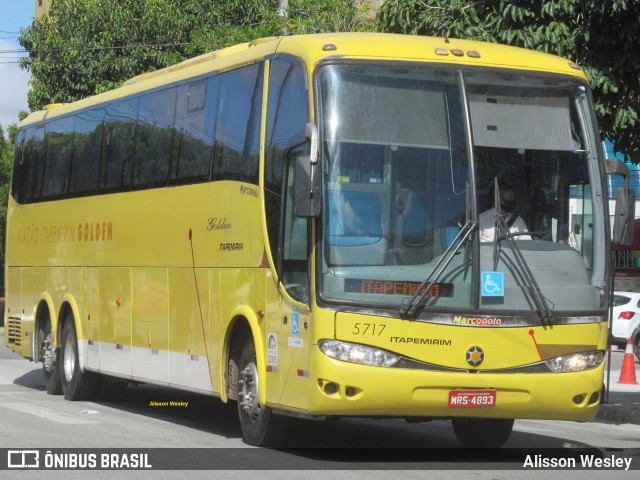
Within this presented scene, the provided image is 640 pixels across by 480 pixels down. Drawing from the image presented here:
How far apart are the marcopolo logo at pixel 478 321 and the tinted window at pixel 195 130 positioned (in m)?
3.66

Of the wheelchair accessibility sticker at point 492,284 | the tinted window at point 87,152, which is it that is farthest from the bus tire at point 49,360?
the wheelchair accessibility sticker at point 492,284

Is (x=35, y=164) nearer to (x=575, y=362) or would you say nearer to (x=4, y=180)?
(x=575, y=362)

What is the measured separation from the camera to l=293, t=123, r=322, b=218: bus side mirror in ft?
32.3

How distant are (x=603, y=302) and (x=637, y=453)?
2.07 metres

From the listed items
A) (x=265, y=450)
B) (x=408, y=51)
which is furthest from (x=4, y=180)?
(x=408, y=51)

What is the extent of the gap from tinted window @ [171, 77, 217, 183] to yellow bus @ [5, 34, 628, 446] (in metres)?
0.24

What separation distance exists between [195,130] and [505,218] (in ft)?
13.5

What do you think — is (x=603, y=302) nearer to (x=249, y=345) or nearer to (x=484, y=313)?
(x=484, y=313)

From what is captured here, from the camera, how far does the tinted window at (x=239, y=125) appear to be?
37.9ft

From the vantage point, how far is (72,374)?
1670 cm

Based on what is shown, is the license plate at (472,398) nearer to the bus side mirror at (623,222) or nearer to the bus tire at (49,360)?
the bus side mirror at (623,222)

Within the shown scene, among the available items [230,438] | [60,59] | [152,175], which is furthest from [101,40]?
[230,438]

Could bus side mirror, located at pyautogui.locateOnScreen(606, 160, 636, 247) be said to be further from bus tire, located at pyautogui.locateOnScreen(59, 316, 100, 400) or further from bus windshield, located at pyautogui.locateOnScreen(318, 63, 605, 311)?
bus tire, located at pyautogui.locateOnScreen(59, 316, 100, 400)

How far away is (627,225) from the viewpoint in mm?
10641
